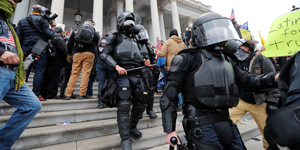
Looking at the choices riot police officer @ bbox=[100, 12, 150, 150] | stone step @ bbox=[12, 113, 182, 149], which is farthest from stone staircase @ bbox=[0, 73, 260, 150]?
riot police officer @ bbox=[100, 12, 150, 150]

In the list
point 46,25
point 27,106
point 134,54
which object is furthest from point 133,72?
point 46,25

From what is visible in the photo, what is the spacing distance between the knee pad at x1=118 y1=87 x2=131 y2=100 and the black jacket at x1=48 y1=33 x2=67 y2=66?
262cm

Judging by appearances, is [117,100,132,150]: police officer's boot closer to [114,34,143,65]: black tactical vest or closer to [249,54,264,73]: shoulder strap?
[114,34,143,65]: black tactical vest

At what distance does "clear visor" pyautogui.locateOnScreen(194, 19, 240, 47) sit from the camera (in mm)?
1449

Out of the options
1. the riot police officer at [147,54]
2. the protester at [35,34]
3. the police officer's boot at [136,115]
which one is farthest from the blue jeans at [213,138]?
the protester at [35,34]

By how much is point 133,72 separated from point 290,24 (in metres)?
2.03

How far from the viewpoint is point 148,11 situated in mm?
19359

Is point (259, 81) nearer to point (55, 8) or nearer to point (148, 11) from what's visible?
point (55, 8)

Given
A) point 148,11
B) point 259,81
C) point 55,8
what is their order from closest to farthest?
1. point 259,81
2. point 55,8
3. point 148,11

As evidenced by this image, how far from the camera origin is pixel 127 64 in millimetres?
2428

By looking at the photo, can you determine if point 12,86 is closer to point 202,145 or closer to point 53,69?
point 202,145

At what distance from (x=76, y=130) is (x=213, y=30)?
2.48 metres

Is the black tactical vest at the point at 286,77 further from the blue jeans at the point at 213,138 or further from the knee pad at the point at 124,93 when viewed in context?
the knee pad at the point at 124,93

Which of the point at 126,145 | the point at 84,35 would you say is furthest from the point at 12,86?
the point at 84,35
